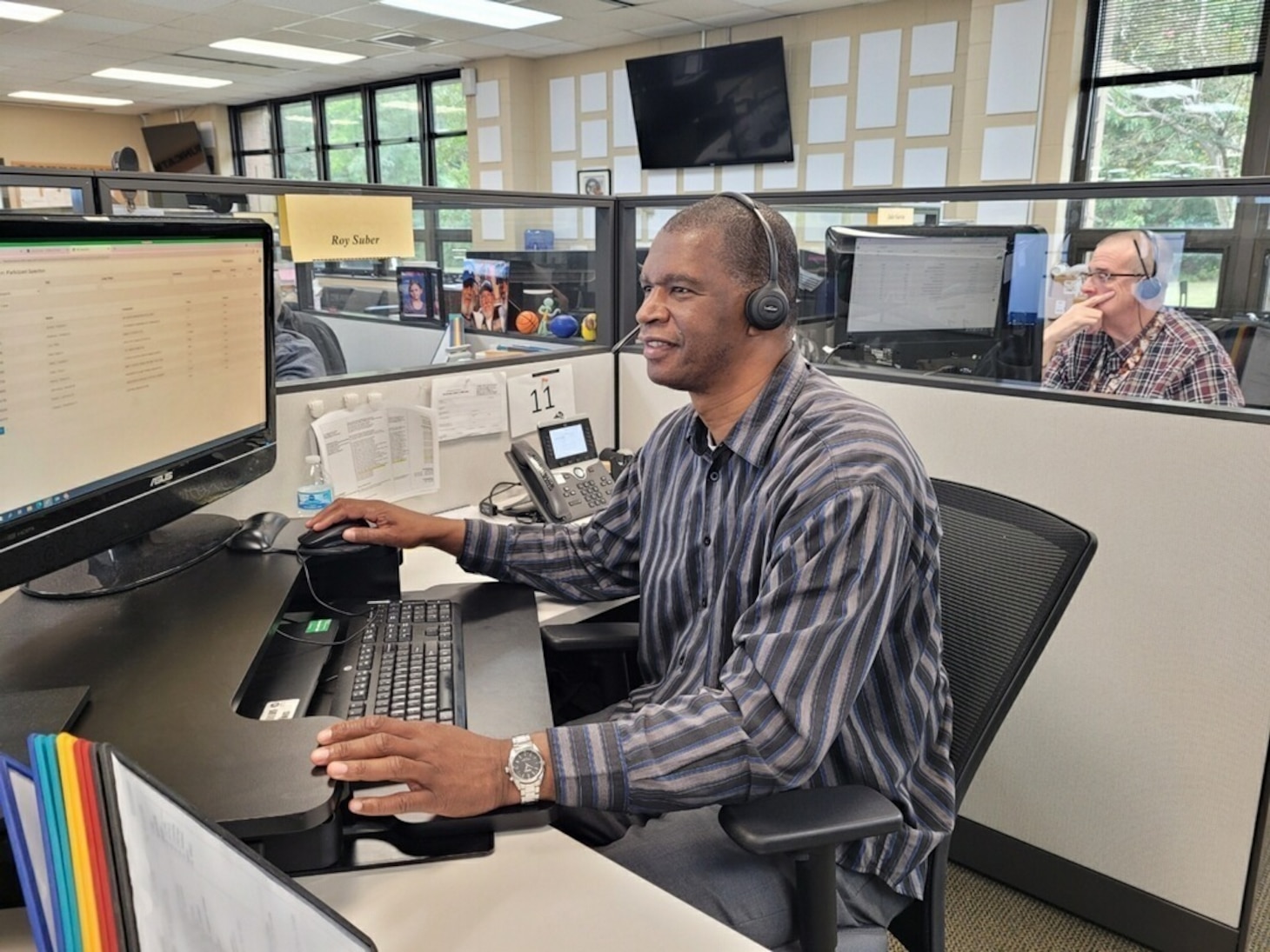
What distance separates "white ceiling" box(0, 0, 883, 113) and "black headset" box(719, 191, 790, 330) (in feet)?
16.1

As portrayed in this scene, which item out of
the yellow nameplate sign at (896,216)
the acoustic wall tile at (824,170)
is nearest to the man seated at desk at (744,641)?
the yellow nameplate sign at (896,216)

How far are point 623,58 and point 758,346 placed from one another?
20.1 ft

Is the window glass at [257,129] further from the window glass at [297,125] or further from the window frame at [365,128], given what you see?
the window glass at [297,125]

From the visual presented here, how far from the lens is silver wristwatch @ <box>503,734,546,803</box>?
35.6 inches

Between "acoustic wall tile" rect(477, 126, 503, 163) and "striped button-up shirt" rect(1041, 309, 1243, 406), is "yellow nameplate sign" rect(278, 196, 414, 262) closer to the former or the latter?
"striped button-up shirt" rect(1041, 309, 1243, 406)

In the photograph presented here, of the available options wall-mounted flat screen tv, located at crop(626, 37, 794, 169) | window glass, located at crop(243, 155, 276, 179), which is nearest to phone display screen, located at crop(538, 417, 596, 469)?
wall-mounted flat screen tv, located at crop(626, 37, 794, 169)

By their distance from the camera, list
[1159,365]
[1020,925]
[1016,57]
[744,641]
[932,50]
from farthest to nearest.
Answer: [932,50] → [1016,57] → [1159,365] → [1020,925] → [744,641]

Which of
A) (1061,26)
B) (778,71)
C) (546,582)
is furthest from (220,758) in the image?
(778,71)

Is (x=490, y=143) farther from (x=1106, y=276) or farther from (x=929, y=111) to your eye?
(x=1106, y=276)

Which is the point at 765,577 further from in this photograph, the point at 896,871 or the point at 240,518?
the point at 240,518

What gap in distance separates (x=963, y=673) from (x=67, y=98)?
10.8 meters

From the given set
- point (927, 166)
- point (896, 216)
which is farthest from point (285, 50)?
point (896, 216)

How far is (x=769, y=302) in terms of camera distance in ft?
3.83

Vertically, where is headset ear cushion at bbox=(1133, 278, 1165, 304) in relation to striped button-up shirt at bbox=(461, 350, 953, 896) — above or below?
above
